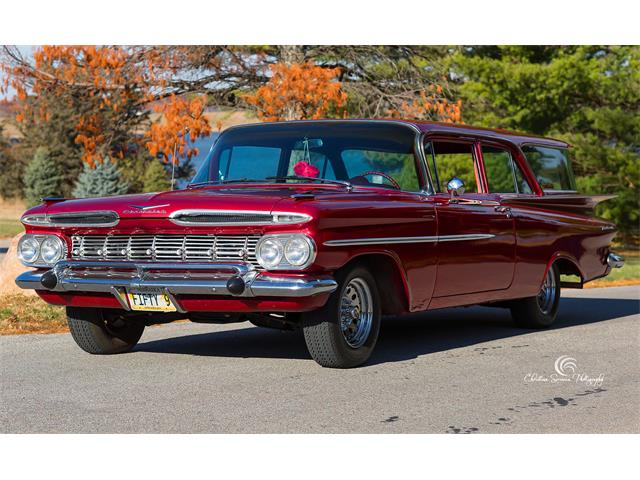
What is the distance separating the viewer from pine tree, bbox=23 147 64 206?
42312 millimetres

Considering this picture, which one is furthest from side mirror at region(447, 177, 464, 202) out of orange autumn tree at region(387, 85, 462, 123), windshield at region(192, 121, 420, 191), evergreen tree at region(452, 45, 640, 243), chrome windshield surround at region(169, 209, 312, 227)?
evergreen tree at region(452, 45, 640, 243)

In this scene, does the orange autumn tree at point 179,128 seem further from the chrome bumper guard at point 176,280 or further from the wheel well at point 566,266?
the chrome bumper guard at point 176,280

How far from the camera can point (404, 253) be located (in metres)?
7.88

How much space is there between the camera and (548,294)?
10594mm

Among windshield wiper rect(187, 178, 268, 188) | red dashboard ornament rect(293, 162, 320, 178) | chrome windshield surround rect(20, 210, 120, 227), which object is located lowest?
chrome windshield surround rect(20, 210, 120, 227)

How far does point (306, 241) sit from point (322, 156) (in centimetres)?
185

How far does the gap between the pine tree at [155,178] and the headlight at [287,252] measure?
107 ft

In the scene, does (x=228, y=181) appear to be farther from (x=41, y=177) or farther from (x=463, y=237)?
(x=41, y=177)

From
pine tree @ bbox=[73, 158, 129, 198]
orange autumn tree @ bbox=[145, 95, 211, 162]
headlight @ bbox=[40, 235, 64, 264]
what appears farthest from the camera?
pine tree @ bbox=[73, 158, 129, 198]

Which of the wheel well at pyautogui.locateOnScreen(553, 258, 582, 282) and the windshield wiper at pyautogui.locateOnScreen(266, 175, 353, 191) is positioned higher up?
the windshield wiper at pyautogui.locateOnScreen(266, 175, 353, 191)

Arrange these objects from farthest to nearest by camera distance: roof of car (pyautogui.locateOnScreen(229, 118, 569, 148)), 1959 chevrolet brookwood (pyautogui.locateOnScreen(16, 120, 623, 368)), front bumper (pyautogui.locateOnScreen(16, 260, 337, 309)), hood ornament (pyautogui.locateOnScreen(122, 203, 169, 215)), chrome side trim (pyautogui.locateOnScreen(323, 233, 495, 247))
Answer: roof of car (pyautogui.locateOnScreen(229, 118, 569, 148)), hood ornament (pyautogui.locateOnScreen(122, 203, 169, 215)), chrome side trim (pyautogui.locateOnScreen(323, 233, 495, 247)), 1959 chevrolet brookwood (pyautogui.locateOnScreen(16, 120, 623, 368)), front bumper (pyautogui.locateOnScreen(16, 260, 337, 309))

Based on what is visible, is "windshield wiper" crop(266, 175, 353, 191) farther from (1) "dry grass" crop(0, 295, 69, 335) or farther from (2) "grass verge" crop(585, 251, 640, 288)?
(2) "grass verge" crop(585, 251, 640, 288)

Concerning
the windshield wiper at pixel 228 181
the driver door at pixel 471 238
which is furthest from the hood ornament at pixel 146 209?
the driver door at pixel 471 238

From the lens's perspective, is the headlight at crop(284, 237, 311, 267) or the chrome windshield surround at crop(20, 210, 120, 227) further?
the chrome windshield surround at crop(20, 210, 120, 227)
